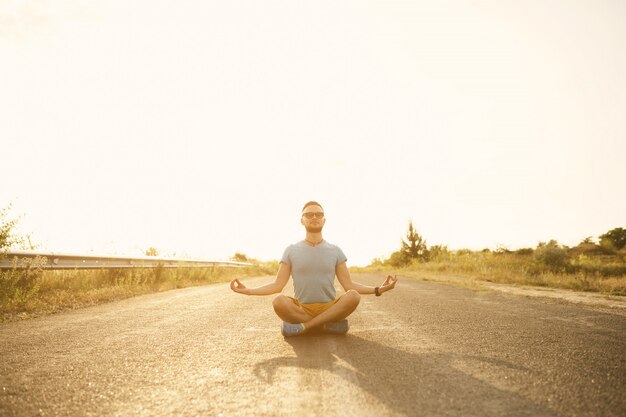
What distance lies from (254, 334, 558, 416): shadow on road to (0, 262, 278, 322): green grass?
16.6 ft

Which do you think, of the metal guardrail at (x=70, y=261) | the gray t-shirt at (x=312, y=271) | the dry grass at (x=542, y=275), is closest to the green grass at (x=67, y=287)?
the metal guardrail at (x=70, y=261)

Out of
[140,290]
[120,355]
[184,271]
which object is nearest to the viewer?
[120,355]

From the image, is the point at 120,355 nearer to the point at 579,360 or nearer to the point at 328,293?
the point at 328,293

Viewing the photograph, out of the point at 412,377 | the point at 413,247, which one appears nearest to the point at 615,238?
the point at 413,247

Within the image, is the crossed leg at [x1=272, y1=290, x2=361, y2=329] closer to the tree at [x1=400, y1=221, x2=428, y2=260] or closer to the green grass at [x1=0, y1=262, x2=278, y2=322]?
the green grass at [x1=0, y1=262, x2=278, y2=322]

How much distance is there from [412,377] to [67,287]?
30.0 feet

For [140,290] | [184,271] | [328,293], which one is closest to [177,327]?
[328,293]

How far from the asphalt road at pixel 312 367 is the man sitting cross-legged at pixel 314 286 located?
0.26 m

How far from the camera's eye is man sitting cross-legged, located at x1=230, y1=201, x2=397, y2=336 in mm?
5312

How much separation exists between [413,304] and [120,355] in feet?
20.3

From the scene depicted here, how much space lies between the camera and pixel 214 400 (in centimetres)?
302

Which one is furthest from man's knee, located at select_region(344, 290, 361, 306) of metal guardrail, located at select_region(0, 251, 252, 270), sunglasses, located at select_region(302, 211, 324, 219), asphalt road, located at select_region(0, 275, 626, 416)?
metal guardrail, located at select_region(0, 251, 252, 270)

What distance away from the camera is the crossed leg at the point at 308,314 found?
17.2ft

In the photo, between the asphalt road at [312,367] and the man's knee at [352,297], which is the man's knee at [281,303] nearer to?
the asphalt road at [312,367]
